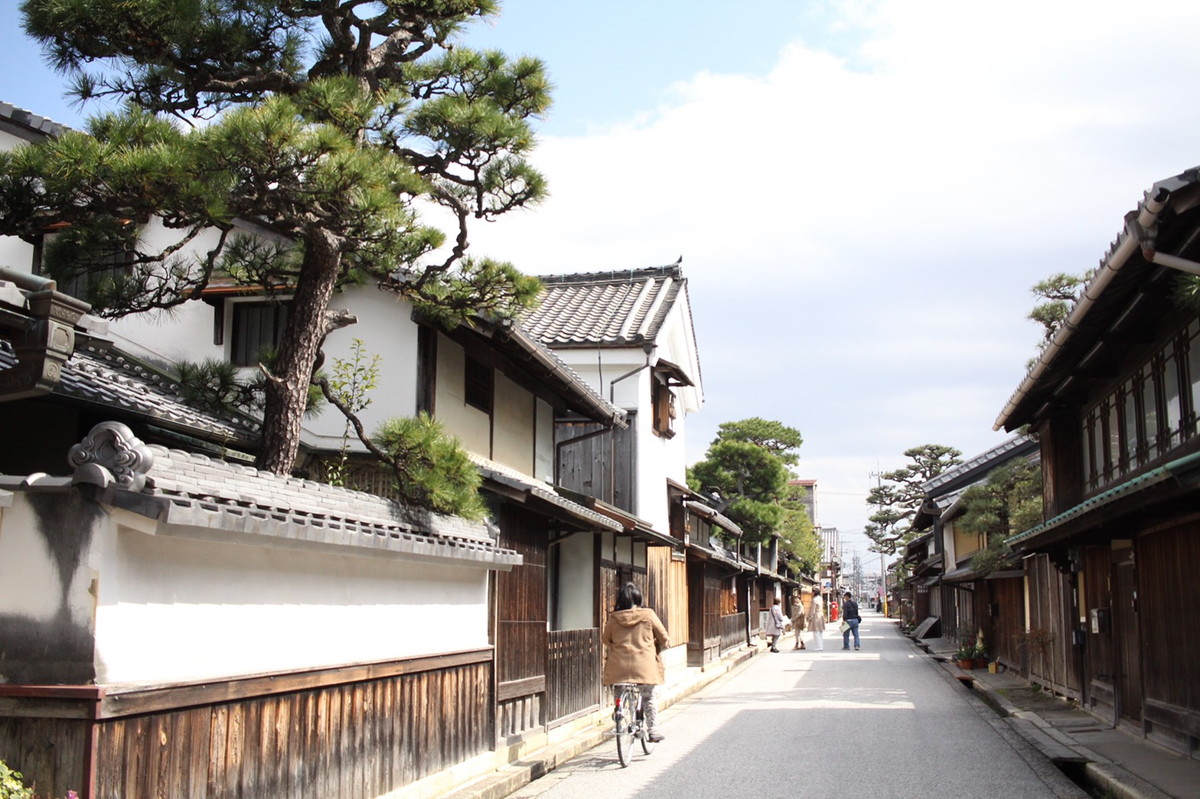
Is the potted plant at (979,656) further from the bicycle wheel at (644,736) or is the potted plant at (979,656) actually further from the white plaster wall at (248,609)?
the white plaster wall at (248,609)

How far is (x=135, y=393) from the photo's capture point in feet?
33.8

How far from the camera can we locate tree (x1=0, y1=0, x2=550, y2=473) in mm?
7461

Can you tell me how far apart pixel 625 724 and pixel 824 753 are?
2.72 m

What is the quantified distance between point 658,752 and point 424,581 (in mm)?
5040

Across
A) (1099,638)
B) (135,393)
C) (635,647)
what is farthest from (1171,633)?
(135,393)

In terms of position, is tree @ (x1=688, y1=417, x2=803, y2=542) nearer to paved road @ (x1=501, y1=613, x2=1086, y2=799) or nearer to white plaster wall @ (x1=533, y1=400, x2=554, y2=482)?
paved road @ (x1=501, y1=613, x2=1086, y2=799)

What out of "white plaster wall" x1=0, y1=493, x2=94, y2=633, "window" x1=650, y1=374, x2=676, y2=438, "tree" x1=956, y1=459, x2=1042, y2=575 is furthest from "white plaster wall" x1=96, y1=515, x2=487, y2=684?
"tree" x1=956, y1=459, x2=1042, y2=575

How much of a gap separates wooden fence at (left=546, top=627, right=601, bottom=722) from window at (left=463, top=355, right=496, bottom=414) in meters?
3.42

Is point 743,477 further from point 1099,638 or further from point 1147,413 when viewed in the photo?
point 1147,413

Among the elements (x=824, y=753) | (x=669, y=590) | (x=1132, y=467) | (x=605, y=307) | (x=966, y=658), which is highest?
(x=605, y=307)

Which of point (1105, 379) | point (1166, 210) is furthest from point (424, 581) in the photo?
point (1105, 379)

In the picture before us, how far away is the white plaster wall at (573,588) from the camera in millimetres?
18641

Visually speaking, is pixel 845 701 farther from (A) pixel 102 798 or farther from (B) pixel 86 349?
(A) pixel 102 798

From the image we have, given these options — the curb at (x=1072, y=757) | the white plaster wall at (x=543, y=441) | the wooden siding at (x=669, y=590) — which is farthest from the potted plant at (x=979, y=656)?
the white plaster wall at (x=543, y=441)
